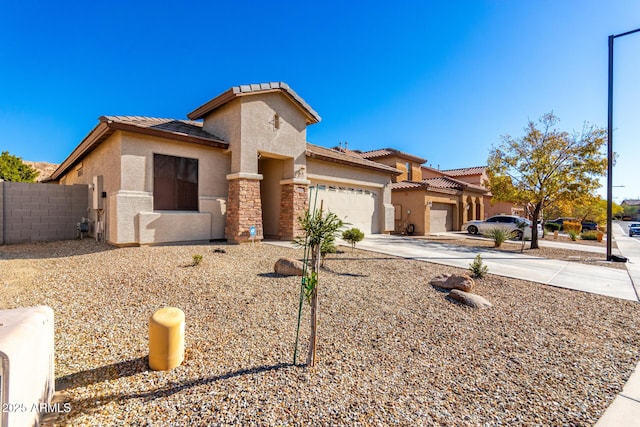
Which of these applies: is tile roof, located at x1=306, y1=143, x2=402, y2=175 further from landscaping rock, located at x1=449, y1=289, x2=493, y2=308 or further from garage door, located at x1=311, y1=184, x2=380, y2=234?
landscaping rock, located at x1=449, y1=289, x2=493, y2=308

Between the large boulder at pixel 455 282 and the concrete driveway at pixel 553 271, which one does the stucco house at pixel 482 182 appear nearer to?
the concrete driveway at pixel 553 271

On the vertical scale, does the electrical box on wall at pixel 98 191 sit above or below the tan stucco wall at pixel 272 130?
below

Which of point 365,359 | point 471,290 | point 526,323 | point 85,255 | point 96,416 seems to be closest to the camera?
point 96,416

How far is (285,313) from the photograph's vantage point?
500cm

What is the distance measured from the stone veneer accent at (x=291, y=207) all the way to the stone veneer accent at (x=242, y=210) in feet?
5.22

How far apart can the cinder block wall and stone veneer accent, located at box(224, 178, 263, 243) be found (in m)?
7.17

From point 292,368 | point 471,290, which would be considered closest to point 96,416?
point 292,368

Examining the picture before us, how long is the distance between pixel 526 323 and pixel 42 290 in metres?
8.79

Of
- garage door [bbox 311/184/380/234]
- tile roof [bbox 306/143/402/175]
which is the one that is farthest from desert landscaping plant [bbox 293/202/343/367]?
garage door [bbox 311/184/380/234]

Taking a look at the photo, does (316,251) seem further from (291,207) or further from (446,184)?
(446,184)

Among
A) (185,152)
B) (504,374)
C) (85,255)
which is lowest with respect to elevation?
(504,374)

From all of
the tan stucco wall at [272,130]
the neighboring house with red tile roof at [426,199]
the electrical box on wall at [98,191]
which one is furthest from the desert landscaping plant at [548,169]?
the electrical box on wall at [98,191]

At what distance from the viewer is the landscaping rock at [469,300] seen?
5578mm

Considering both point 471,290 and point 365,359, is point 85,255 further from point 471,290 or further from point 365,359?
point 471,290
